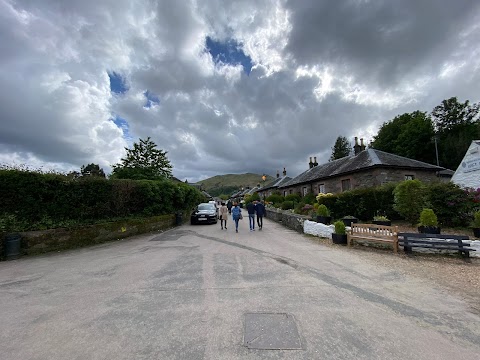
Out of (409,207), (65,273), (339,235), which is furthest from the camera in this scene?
(409,207)

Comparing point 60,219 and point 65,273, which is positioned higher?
point 60,219

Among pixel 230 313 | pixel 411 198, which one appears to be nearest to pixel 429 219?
pixel 411 198

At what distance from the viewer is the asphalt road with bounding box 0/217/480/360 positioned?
2834 mm

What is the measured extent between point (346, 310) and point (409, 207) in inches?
407

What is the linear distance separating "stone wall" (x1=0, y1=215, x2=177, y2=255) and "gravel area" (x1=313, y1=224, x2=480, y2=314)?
10.6 meters

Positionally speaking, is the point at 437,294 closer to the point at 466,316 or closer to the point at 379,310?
the point at 466,316

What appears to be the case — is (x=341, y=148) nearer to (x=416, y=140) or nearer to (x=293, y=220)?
(x=416, y=140)

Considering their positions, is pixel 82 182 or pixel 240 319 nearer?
pixel 240 319

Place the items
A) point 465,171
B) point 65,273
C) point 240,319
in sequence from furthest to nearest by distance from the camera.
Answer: point 465,171, point 65,273, point 240,319

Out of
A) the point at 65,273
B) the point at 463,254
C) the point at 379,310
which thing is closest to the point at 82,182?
the point at 65,273

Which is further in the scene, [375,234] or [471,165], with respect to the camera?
[471,165]

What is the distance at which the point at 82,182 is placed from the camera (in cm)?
1044

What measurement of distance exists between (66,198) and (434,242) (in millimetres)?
14215

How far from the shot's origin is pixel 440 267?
249 inches
